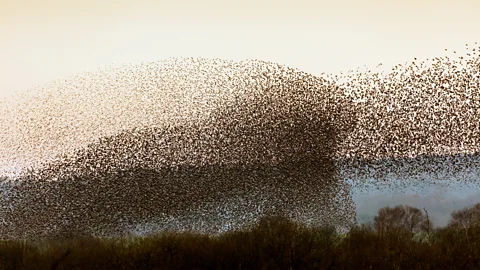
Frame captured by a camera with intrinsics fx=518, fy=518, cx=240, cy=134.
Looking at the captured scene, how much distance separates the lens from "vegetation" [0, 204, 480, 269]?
8.86 m

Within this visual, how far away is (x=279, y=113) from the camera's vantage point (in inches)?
559

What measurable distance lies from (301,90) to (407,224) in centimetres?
447

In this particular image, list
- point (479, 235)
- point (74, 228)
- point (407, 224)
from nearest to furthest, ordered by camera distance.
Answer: point (479, 235), point (407, 224), point (74, 228)

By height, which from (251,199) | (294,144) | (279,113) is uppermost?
(279,113)

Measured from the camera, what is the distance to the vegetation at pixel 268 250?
8.86 m

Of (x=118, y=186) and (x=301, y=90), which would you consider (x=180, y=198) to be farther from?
(x=301, y=90)

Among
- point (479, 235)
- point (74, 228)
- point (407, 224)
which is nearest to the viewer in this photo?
point (479, 235)

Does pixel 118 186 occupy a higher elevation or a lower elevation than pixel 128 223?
higher

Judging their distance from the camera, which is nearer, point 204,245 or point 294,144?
point 204,245

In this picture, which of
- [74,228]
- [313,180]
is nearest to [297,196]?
[313,180]

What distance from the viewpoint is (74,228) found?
46.0 feet

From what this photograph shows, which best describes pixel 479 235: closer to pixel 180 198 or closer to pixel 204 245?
pixel 204 245

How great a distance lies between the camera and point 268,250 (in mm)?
9266

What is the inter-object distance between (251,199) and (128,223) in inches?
133
